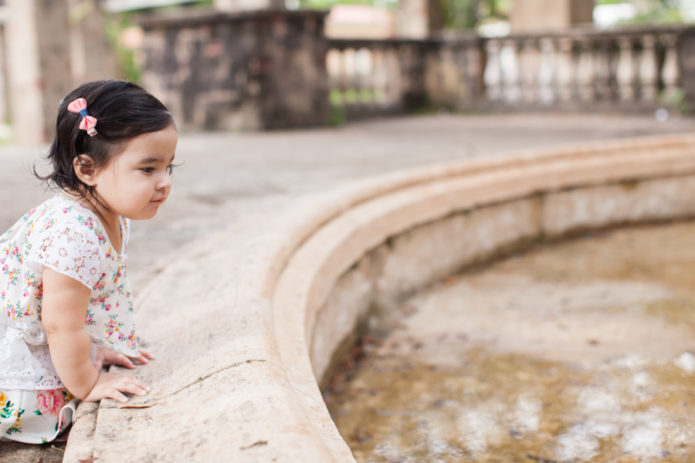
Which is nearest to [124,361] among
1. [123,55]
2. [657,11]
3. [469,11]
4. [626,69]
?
[626,69]

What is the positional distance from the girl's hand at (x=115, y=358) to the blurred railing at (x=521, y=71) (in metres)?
7.54

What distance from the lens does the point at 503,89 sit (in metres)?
10.1

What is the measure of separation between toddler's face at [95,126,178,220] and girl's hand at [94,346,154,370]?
31cm

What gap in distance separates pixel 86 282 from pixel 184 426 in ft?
1.27

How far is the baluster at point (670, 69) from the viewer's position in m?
8.87

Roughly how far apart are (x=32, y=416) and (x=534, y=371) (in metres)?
1.70

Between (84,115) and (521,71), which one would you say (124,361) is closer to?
(84,115)

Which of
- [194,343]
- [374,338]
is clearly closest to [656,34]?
[374,338]

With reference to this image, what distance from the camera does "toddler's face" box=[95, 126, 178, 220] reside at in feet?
5.03

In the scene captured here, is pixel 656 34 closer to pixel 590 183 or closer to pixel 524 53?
pixel 524 53

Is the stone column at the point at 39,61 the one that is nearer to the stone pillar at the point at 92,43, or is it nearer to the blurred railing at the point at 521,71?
the blurred railing at the point at 521,71

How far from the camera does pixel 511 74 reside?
33.4 feet

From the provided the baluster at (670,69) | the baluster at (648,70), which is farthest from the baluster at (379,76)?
the baluster at (670,69)

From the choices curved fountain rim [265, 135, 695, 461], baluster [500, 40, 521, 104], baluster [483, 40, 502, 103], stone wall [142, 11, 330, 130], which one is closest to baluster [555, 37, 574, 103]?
baluster [500, 40, 521, 104]
